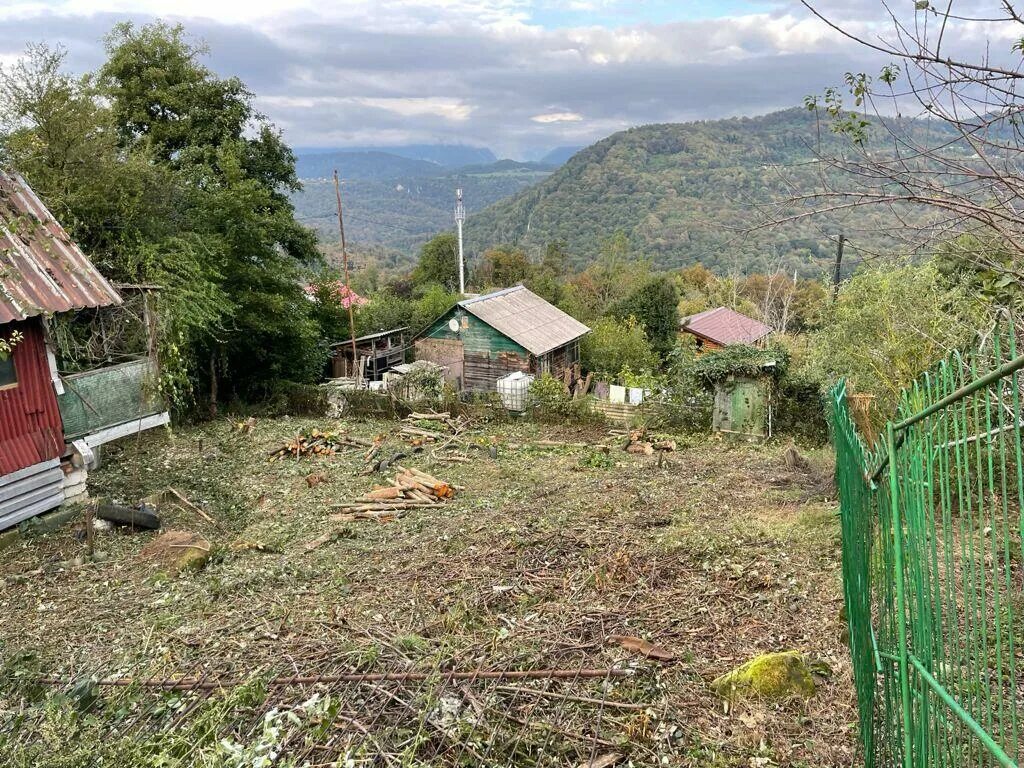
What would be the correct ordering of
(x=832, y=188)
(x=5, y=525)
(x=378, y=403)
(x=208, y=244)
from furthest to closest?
(x=378, y=403) < (x=208, y=244) < (x=5, y=525) < (x=832, y=188)

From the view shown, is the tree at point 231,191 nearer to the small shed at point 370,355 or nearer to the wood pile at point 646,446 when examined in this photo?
the small shed at point 370,355

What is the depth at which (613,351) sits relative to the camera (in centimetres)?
2903

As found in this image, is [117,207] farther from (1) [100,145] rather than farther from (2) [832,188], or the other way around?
(2) [832,188]

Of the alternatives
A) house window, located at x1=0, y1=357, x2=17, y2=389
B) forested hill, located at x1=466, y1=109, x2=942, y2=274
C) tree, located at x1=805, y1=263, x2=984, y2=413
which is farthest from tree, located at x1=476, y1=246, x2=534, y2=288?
house window, located at x1=0, y1=357, x2=17, y2=389

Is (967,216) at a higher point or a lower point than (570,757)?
higher

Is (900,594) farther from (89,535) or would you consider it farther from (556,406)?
(556,406)

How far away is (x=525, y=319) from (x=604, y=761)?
886 inches

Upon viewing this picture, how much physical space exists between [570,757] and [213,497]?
29.8 feet

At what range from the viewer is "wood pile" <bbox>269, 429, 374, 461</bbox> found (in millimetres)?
14078

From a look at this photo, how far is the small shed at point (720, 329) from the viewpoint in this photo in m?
33.9

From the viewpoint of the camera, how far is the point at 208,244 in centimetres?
1616

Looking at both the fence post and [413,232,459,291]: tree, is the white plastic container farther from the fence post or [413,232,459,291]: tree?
[413,232,459,291]: tree

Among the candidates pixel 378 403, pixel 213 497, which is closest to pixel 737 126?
pixel 378 403

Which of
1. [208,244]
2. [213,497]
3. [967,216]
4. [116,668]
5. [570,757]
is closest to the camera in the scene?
[967,216]
